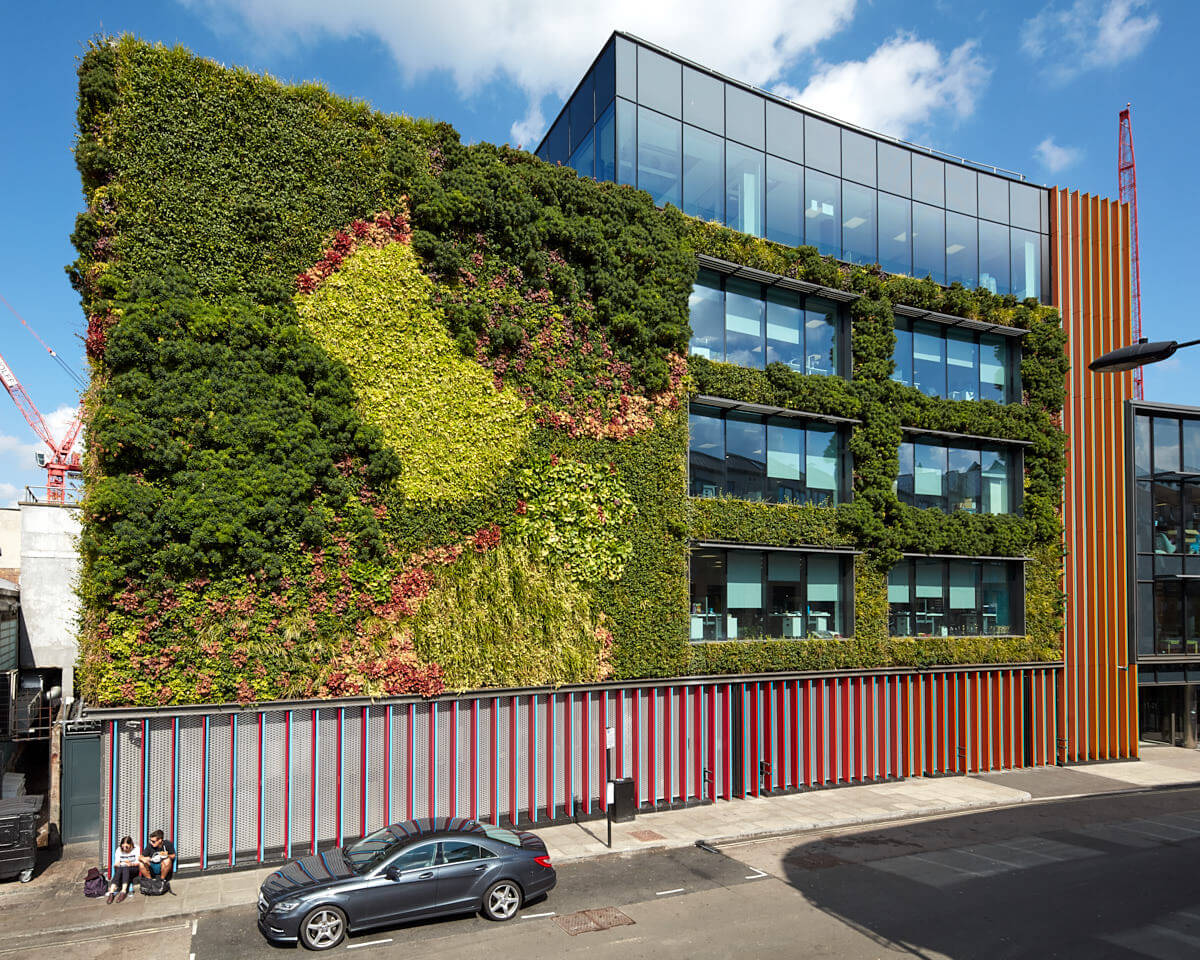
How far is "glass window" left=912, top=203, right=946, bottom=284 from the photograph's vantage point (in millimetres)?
26625

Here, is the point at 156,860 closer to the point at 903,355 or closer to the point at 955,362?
the point at 903,355

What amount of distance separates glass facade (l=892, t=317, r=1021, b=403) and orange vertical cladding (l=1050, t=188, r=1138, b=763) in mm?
2244

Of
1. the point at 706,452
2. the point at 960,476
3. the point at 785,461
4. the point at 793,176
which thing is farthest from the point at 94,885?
the point at 960,476

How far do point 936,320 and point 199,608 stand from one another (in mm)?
22840

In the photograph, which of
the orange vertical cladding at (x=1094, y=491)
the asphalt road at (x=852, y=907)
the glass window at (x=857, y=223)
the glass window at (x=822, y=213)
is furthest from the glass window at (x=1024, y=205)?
the asphalt road at (x=852, y=907)

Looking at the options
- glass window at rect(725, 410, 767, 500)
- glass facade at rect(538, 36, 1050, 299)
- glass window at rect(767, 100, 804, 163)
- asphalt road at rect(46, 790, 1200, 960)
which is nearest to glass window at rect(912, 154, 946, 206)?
glass facade at rect(538, 36, 1050, 299)

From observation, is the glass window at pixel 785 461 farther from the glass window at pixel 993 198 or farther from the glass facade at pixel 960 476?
the glass window at pixel 993 198

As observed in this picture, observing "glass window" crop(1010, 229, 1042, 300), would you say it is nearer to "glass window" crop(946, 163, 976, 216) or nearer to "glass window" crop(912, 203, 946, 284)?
"glass window" crop(946, 163, 976, 216)

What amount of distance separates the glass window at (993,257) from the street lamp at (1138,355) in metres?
19.3

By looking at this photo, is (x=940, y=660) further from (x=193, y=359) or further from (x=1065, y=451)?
(x=193, y=359)

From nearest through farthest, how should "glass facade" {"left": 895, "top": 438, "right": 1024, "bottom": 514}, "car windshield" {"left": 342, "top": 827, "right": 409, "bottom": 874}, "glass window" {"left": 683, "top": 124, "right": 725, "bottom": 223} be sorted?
1. "car windshield" {"left": 342, "top": 827, "right": 409, "bottom": 874}
2. "glass window" {"left": 683, "top": 124, "right": 725, "bottom": 223}
3. "glass facade" {"left": 895, "top": 438, "right": 1024, "bottom": 514}

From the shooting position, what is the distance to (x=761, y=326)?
78.1 ft

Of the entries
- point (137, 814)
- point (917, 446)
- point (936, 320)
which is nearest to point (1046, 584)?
point (917, 446)

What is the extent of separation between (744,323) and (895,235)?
6917 millimetres
